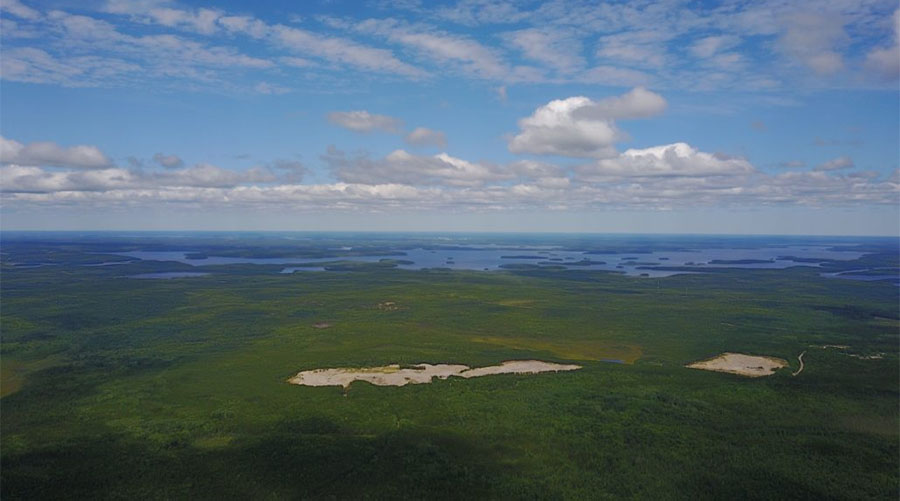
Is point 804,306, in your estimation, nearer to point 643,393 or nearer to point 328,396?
point 643,393

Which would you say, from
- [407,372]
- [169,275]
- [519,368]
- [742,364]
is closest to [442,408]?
[407,372]

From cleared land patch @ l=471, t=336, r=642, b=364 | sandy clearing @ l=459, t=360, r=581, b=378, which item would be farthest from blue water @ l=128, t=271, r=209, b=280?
sandy clearing @ l=459, t=360, r=581, b=378

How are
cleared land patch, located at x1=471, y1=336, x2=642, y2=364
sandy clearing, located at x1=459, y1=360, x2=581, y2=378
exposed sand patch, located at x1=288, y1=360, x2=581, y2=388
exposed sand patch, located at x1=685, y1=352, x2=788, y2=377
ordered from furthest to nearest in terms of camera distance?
cleared land patch, located at x1=471, y1=336, x2=642, y2=364
exposed sand patch, located at x1=685, y1=352, x2=788, y2=377
sandy clearing, located at x1=459, y1=360, x2=581, y2=378
exposed sand patch, located at x1=288, y1=360, x2=581, y2=388

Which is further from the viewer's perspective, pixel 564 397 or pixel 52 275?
pixel 52 275

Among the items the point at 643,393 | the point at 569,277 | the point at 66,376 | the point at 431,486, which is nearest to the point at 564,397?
the point at 643,393

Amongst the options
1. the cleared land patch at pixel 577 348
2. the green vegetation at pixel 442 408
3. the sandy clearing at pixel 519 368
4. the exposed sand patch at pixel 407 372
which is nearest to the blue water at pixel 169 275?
the green vegetation at pixel 442 408

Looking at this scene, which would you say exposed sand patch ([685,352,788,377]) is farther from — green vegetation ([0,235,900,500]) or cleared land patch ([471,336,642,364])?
cleared land patch ([471,336,642,364])
